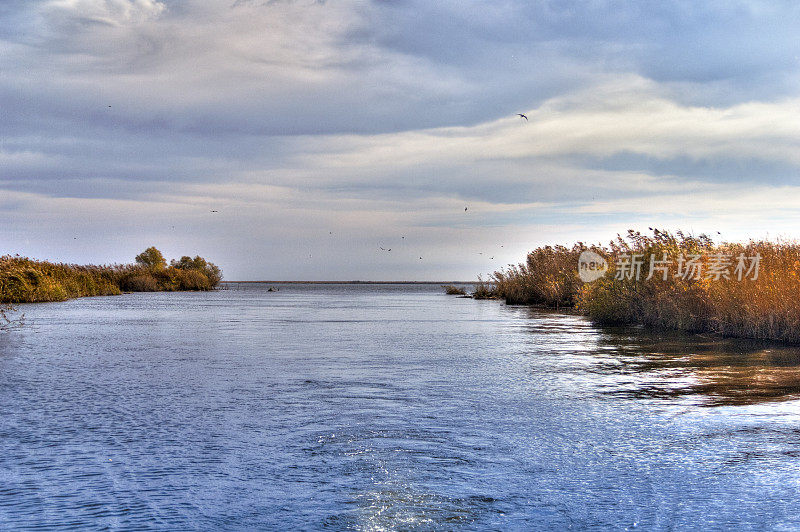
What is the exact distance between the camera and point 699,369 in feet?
46.0

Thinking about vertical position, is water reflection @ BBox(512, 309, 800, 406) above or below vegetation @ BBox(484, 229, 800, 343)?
below

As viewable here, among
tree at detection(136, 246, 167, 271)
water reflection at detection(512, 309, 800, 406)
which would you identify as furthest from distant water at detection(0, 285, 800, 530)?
tree at detection(136, 246, 167, 271)

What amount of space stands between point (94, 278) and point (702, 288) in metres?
55.8

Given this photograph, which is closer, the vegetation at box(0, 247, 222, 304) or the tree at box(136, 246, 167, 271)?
the vegetation at box(0, 247, 222, 304)

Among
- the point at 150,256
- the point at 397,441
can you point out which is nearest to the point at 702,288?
the point at 397,441

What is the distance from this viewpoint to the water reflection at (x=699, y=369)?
36.2ft

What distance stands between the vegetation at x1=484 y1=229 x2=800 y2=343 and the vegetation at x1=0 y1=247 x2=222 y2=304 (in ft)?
110

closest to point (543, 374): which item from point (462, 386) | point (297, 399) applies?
point (462, 386)

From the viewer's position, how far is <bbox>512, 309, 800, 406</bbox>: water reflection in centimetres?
1104

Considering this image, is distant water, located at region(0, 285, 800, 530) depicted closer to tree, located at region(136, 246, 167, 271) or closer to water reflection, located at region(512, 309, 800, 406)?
water reflection, located at region(512, 309, 800, 406)

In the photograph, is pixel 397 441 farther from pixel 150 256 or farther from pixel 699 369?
pixel 150 256

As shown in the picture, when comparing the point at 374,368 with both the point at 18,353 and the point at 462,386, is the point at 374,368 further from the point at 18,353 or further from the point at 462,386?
the point at 18,353

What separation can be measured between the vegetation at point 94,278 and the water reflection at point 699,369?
120 ft

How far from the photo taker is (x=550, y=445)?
772 centimetres
